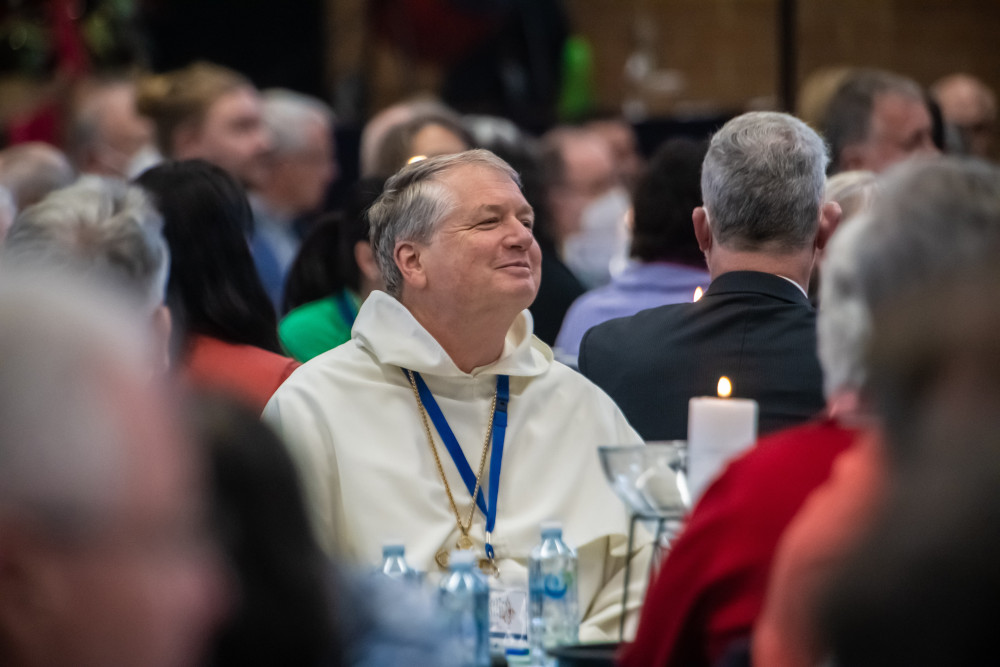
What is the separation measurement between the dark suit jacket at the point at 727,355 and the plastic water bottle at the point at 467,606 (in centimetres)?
96

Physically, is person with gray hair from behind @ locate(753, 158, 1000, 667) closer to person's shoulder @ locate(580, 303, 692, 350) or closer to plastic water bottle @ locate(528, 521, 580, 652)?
plastic water bottle @ locate(528, 521, 580, 652)

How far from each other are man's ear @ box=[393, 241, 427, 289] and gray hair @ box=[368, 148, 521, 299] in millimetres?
13

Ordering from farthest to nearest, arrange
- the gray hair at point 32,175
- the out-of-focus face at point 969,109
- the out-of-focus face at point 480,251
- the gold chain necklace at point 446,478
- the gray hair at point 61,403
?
the out-of-focus face at point 969,109 < the gray hair at point 32,175 < the out-of-focus face at point 480,251 < the gold chain necklace at point 446,478 < the gray hair at point 61,403

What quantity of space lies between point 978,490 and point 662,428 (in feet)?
6.73

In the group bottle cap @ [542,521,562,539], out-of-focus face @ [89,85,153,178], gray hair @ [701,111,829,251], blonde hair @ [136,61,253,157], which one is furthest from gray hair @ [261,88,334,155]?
bottle cap @ [542,521,562,539]

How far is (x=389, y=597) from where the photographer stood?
158cm

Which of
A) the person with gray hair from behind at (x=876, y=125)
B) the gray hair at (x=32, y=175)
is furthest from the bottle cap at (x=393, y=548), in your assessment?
the gray hair at (x=32, y=175)

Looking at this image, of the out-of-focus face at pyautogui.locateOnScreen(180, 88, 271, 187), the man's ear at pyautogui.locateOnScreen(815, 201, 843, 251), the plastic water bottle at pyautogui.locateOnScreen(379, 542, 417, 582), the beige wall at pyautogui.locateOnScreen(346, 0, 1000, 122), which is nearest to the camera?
the plastic water bottle at pyautogui.locateOnScreen(379, 542, 417, 582)

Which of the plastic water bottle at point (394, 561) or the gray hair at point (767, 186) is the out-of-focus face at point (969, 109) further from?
the plastic water bottle at point (394, 561)

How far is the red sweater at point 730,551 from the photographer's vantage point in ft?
6.53

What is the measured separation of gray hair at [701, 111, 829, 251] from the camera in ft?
11.2

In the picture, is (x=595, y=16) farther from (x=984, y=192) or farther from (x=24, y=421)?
(x=24, y=421)

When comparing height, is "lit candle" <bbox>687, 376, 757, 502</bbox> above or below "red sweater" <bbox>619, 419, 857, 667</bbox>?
above

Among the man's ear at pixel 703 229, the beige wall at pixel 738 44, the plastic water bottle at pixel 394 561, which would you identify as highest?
the beige wall at pixel 738 44
